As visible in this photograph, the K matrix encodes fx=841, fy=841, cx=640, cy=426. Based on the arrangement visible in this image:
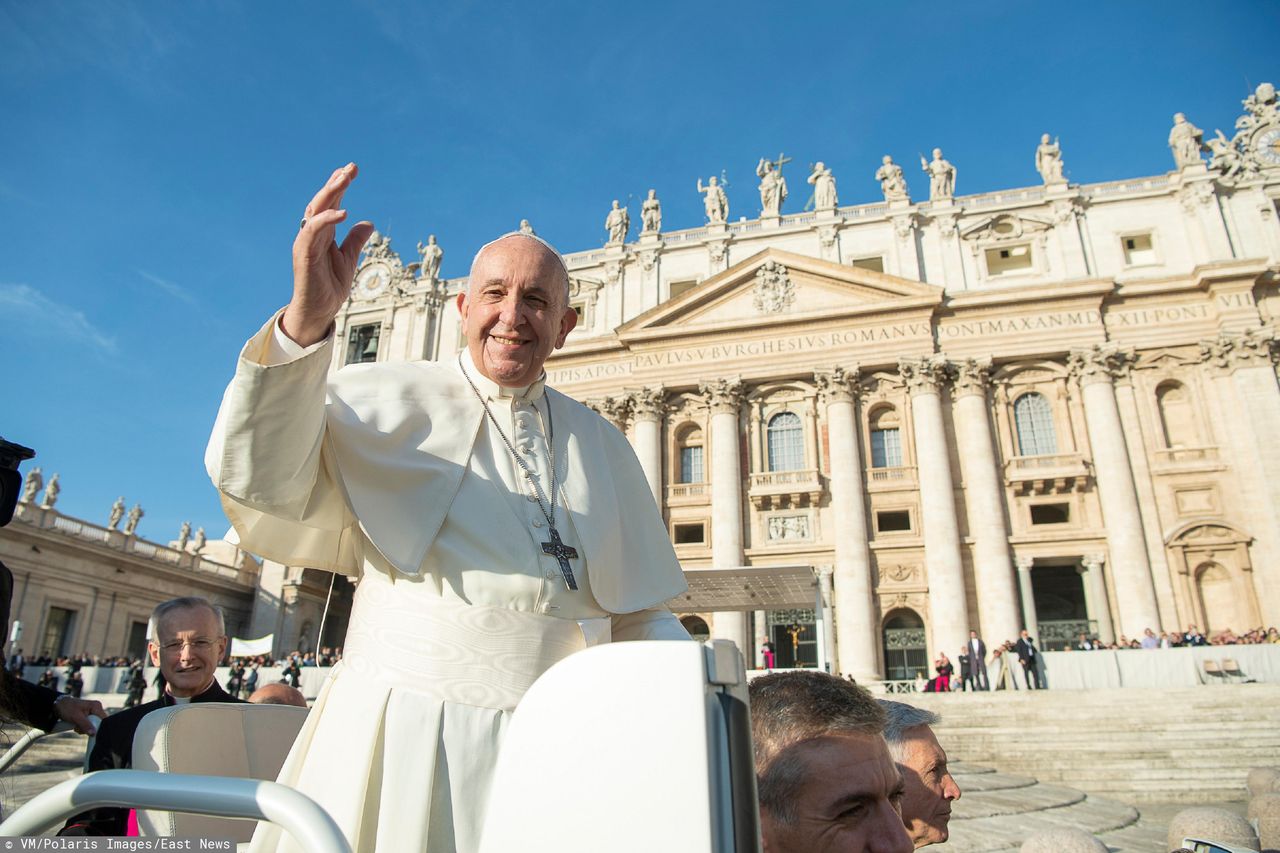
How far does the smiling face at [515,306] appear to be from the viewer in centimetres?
209

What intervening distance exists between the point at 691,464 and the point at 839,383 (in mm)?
5530

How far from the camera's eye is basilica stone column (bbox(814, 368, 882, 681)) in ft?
75.6

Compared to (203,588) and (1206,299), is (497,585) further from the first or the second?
(203,588)

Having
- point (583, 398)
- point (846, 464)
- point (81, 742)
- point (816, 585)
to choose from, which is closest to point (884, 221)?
point (846, 464)

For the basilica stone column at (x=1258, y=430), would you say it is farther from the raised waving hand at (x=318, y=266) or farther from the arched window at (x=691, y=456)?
the raised waving hand at (x=318, y=266)

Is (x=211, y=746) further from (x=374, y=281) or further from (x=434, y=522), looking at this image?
(x=374, y=281)

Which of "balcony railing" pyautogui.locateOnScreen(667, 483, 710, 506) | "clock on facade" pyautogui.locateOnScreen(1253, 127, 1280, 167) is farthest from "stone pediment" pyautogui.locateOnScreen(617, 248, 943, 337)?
"clock on facade" pyautogui.locateOnScreen(1253, 127, 1280, 167)

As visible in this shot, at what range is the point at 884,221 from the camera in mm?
28500

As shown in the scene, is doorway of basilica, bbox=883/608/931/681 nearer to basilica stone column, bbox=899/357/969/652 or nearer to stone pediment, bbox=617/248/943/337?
basilica stone column, bbox=899/357/969/652

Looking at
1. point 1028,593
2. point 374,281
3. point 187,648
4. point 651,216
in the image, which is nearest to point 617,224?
point 651,216

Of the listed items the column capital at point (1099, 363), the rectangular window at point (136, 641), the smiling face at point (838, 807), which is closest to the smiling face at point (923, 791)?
the smiling face at point (838, 807)

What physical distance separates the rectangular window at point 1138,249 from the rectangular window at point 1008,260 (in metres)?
2.77

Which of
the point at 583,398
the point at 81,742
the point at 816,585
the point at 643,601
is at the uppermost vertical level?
the point at 583,398

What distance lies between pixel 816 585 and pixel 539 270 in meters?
18.0
